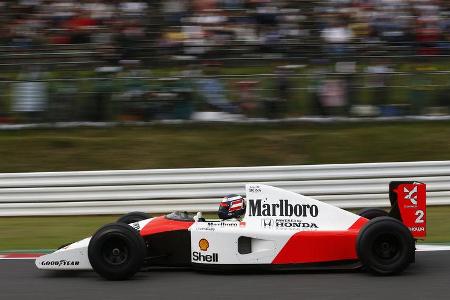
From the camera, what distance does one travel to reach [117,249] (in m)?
6.67

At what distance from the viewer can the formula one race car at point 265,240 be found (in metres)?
6.52

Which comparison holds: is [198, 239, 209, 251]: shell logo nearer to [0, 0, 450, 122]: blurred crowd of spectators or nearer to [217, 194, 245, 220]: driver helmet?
[217, 194, 245, 220]: driver helmet

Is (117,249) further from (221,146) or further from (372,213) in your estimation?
(221,146)

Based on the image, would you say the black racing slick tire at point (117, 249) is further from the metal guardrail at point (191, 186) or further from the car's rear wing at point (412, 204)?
the metal guardrail at point (191, 186)

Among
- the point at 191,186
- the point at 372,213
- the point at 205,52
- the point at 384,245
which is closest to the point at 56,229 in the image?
the point at 191,186

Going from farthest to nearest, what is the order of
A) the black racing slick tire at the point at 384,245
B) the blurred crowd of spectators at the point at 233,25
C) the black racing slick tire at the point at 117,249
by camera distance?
the blurred crowd of spectators at the point at 233,25
the black racing slick tire at the point at 117,249
the black racing slick tire at the point at 384,245

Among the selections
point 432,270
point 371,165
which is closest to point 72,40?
point 371,165

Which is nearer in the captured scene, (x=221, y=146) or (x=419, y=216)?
(x=419, y=216)

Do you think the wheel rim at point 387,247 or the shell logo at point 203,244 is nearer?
the wheel rim at point 387,247

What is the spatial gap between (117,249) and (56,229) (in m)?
3.65

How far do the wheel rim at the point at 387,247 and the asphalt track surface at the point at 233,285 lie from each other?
19 centimetres

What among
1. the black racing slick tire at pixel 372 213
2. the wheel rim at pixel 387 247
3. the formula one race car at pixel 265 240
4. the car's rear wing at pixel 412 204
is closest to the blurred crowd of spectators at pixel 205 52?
→ the black racing slick tire at pixel 372 213

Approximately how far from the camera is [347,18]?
14.1 m

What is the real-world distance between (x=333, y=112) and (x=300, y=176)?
252 centimetres
